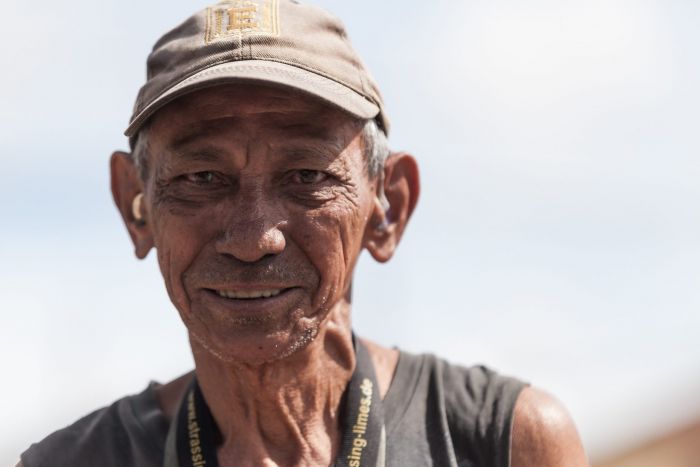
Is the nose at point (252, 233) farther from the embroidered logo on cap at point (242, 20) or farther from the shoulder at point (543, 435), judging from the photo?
the shoulder at point (543, 435)

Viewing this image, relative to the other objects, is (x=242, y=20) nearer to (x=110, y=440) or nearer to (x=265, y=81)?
(x=265, y=81)

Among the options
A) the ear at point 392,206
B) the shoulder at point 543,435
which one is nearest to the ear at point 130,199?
Result: the ear at point 392,206

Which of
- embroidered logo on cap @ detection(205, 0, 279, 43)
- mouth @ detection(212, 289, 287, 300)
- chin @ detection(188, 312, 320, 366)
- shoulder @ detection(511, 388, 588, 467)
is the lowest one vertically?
shoulder @ detection(511, 388, 588, 467)

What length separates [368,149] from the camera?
334 cm

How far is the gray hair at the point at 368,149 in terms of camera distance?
3.30m

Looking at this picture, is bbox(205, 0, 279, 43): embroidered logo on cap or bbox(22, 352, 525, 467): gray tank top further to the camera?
A: bbox(22, 352, 525, 467): gray tank top

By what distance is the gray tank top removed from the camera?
11.1 ft

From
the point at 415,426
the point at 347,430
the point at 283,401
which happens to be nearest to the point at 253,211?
the point at 283,401

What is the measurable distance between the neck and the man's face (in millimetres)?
231

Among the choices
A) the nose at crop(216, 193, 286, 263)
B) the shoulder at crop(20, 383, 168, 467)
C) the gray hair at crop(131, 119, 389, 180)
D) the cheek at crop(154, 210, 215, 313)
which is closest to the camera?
the nose at crop(216, 193, 286, 263)

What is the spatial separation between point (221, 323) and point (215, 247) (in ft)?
0.78

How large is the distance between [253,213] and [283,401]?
742mm

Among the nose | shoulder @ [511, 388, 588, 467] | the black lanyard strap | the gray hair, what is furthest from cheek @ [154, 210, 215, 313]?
shoulder @ [511, 388, 588, 467]

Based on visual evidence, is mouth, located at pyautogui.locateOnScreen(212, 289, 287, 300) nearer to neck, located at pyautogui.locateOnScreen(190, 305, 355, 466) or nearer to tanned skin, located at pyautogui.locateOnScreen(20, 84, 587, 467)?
tanned skin, located at pyautogui.locateOnScreen(20, 84, 587, 467)
